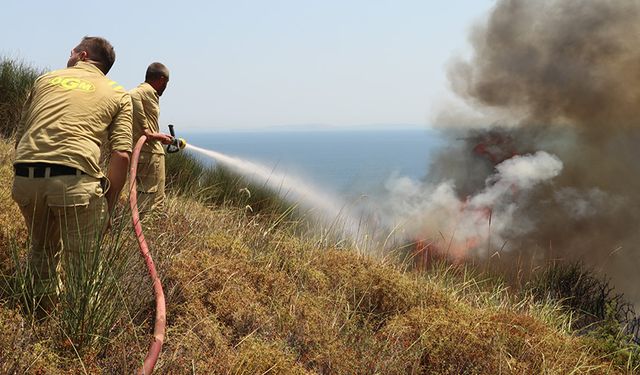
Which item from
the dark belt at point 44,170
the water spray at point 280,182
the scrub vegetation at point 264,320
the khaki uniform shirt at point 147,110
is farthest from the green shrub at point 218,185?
the dark belt at point 44,170

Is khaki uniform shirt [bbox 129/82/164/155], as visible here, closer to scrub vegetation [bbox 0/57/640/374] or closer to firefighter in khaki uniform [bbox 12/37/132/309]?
scrub vegetation [bbox 0/57/640/374]

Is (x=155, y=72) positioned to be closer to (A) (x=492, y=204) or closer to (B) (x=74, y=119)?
(B) (x=74, y=119)

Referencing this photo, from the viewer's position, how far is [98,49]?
3.90 metres

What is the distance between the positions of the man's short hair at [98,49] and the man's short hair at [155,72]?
6.34ft

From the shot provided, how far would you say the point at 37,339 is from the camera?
327 centimetres

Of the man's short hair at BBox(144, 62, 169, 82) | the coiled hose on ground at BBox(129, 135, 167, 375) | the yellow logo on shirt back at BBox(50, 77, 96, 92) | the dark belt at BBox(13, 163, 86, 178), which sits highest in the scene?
the man's short hair at BBox(144, 62, 169, 82)

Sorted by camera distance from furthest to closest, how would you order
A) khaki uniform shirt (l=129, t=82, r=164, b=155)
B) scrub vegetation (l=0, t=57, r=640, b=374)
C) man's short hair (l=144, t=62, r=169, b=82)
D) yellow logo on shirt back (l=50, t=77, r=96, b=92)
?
man's short hair (l=144, t=62, r=169, b=82) → khaki uniform shirt (l=129, t=82, r=164, b=155) → yellow logo on shirt back (l=50, t=77, r=96, b=92) → scrub vegetation (l=0, t=57, r=640, b=374)

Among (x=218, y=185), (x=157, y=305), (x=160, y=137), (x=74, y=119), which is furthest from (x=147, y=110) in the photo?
(x=218, y=185)

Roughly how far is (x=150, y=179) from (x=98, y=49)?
80.2 inches

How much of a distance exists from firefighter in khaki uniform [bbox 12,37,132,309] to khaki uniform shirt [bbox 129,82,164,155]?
68.5 inches

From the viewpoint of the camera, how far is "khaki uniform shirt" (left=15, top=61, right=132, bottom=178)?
11.6ft

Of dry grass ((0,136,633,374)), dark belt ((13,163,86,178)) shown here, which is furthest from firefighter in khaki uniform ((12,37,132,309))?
dry grass ((0,136,633,374))

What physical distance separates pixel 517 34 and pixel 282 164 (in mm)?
17843

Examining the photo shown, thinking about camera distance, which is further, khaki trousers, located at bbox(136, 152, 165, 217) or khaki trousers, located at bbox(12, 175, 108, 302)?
khaki trousers, located at bbox(136, 152, 165, 217)
